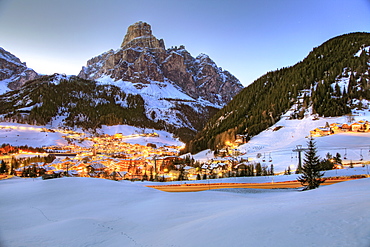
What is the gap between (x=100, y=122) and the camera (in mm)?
173000

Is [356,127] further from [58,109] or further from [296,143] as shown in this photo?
[58,109]

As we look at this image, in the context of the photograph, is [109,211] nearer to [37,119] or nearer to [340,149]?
[340,149]

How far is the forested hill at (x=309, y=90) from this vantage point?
65.1 meters

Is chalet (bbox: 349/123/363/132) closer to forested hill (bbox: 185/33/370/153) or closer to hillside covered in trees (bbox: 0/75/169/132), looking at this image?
forested hill (bbox: 185/33/370/153)

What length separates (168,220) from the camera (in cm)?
913

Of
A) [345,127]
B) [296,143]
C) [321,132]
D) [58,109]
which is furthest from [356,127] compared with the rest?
[58,109]

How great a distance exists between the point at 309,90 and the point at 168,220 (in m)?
78.6

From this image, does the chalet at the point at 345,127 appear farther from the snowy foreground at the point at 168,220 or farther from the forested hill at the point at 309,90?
the snowy foreground at the point at 168,220

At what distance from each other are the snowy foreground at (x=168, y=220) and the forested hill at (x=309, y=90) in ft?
196

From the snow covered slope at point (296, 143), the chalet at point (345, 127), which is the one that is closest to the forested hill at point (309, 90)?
the snow covered slope at point (296, 143)

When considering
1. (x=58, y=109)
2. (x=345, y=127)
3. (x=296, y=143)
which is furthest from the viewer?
(x=58, y=109)

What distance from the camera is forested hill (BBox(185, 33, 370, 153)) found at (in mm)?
65062

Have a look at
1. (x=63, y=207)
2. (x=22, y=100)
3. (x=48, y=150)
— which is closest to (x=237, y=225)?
(x=63, y=207)

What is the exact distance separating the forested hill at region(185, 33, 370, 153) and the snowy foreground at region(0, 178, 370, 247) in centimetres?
5964
